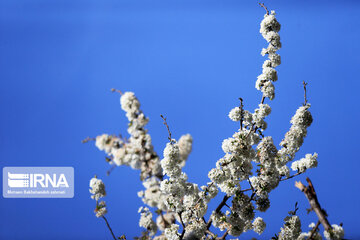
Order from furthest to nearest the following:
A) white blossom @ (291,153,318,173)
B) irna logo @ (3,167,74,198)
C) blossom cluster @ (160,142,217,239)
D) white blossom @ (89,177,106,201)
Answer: irna logo @ (3,167,74,198), white blossom @ (291,153,318,173), white blossom @ (89,177,106,201), blossom cluster @ (160,142,217,239)

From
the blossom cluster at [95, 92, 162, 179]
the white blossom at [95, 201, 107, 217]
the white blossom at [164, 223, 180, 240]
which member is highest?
the white blossom at [95, 201, 107, 217]

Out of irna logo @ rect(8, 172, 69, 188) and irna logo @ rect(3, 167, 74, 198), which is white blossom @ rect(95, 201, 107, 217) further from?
irna logo @ rect(8, 172, 69, 188)

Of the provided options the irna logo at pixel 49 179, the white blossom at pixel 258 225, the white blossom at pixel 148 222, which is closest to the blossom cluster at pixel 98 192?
the white blossom at pixel 148 222

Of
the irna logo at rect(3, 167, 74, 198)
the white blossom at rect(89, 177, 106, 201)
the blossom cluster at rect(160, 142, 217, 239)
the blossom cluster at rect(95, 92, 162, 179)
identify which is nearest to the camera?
the blossom cluster at rect(95, 92, 162, 179)

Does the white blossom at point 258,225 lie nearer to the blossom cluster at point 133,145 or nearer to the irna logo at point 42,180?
the blossom cluster at point 133,145

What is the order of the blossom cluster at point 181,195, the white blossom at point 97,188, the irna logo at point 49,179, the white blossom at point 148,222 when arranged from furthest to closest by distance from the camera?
the irna logo at point 49,179 → the white blossom at point 97,188 → the white blossom at point 148,222 → the blossom cluster at point 181,195

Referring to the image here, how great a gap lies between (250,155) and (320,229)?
0.33 metres

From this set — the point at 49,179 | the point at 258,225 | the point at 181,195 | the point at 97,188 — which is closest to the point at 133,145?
the point at 181,195

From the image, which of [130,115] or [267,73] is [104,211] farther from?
[267,73]

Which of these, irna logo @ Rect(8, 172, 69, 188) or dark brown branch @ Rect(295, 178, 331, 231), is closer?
dark brown branch @ Rect(295, 178, 331, 231)

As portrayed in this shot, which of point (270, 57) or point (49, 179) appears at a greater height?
point (49, 179)

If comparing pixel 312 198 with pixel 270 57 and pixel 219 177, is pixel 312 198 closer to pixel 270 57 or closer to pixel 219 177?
pixel 219 177

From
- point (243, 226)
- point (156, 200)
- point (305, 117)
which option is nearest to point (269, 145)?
point (305, 117)

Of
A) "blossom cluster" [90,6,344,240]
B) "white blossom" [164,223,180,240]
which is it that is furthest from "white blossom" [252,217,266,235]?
"white blossom" [164,223,180,240]
